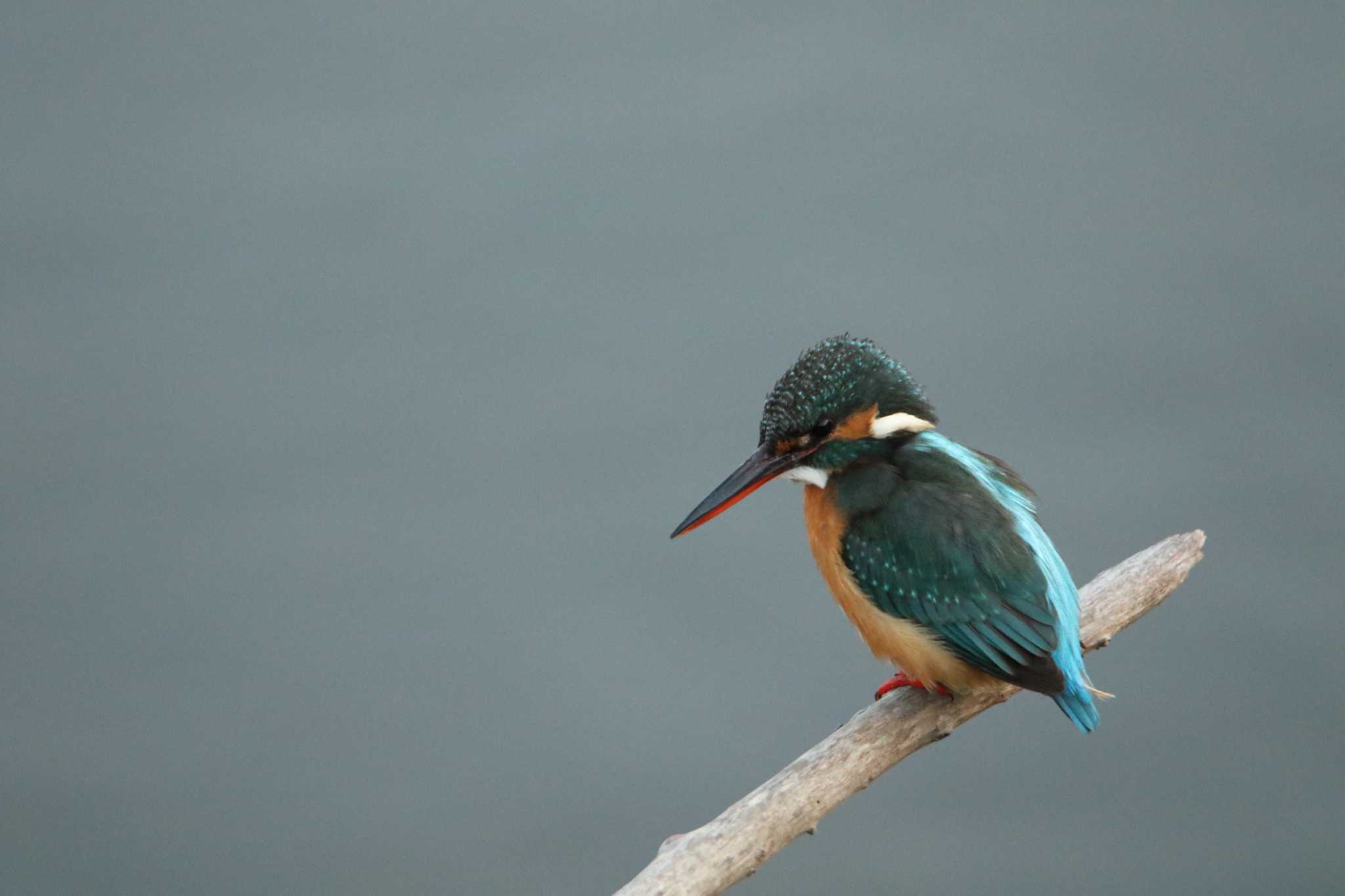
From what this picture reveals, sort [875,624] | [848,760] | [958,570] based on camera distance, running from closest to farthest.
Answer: [848,760], [958,570], [875,624]

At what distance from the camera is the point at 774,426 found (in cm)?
234

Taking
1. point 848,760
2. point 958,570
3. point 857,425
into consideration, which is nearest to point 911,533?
point 958,570

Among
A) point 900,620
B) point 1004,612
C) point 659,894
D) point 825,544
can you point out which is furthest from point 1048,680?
point 659,894

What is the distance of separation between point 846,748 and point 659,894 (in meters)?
0.42

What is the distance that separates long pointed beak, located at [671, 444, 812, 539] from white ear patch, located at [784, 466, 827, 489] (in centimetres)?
2

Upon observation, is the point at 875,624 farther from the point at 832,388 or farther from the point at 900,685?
the point at 832,388

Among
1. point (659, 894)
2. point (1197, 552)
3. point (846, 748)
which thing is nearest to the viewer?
point (659, 894)

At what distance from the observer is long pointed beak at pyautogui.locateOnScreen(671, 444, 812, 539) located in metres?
2.36

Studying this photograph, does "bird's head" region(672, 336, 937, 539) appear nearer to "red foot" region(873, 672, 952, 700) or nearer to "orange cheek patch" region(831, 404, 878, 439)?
"orange cheek patch" region(831, 404, 878, 439)

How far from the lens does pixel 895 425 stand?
2.42 m

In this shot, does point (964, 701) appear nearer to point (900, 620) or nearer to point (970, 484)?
point (900, 620)

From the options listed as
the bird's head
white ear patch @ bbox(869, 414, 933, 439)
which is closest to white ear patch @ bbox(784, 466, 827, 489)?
the bird's head

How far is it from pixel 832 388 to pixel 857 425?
3.3 inches

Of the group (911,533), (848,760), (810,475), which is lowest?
(848,760)
